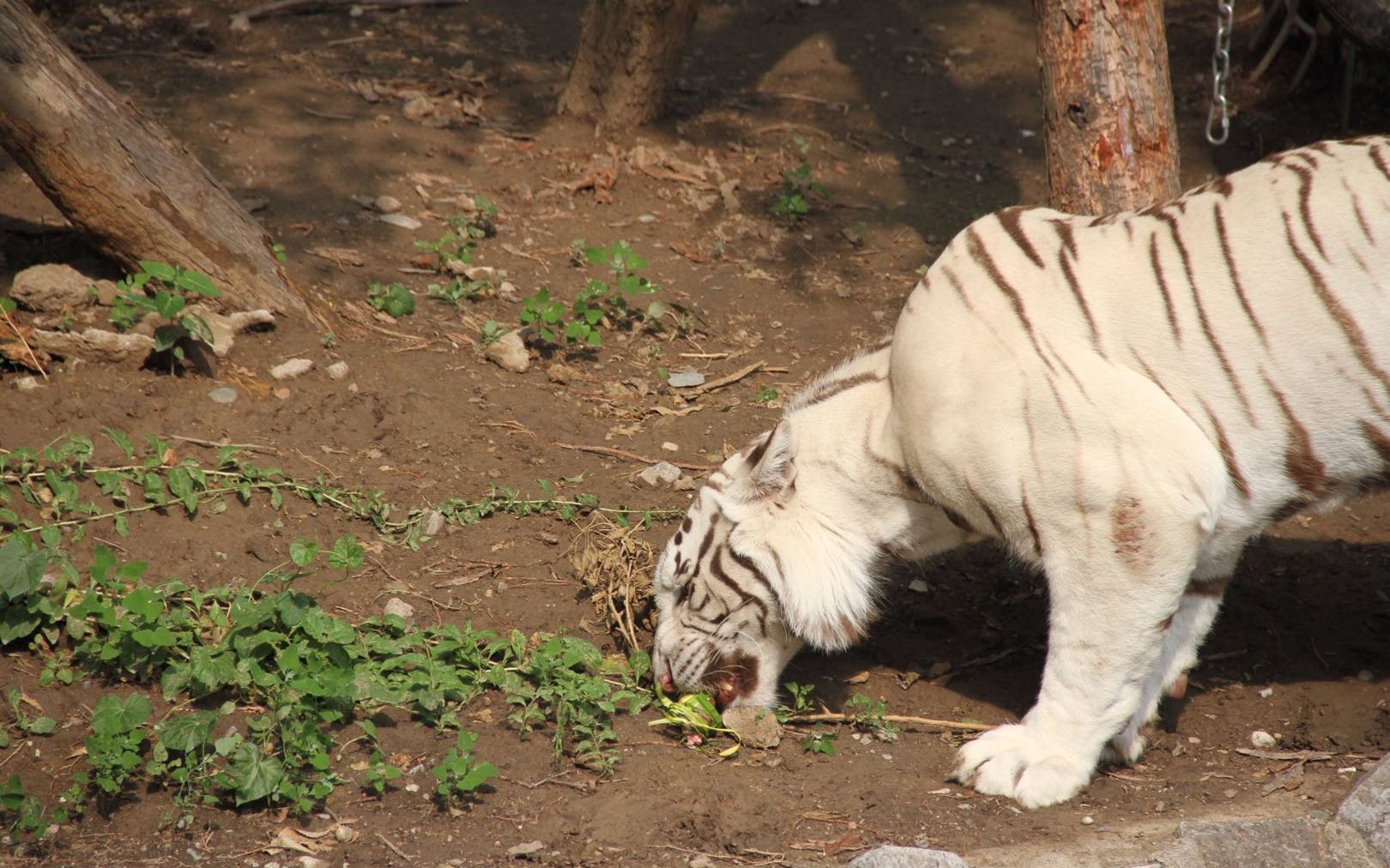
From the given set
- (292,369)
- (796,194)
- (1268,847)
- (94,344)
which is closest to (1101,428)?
(1268,847)

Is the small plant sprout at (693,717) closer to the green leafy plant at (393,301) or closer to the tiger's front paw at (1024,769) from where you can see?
the tiger's front paw at (1024,769)

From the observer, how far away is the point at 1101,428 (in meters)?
2.94

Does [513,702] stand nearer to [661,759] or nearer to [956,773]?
[661,759]

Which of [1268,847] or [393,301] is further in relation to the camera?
[393,301]

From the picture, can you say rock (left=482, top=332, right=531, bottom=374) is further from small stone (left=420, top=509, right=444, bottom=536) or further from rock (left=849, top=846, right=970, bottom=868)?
rock (left=849, top=846, right=970, bottom=868)

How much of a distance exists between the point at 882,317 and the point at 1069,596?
2.64m

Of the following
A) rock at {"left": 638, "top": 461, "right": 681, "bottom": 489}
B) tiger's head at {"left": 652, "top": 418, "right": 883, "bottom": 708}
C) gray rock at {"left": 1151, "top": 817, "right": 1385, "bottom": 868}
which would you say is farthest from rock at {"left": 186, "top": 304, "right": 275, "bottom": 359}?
gray rock at {"left": 1151, "top": 817, "right": 1385, "bottom": 868}

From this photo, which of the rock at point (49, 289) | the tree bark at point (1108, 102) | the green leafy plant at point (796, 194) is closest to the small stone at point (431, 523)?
the rock at point (49, 289)

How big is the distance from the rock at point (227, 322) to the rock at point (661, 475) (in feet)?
4.67

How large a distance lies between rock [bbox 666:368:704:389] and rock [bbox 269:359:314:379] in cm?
135

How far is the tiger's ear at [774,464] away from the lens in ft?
10.5

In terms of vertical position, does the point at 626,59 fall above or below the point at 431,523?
above

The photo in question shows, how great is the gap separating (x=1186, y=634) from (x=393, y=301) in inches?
120

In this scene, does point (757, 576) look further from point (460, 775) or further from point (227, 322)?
point (227, 322)
